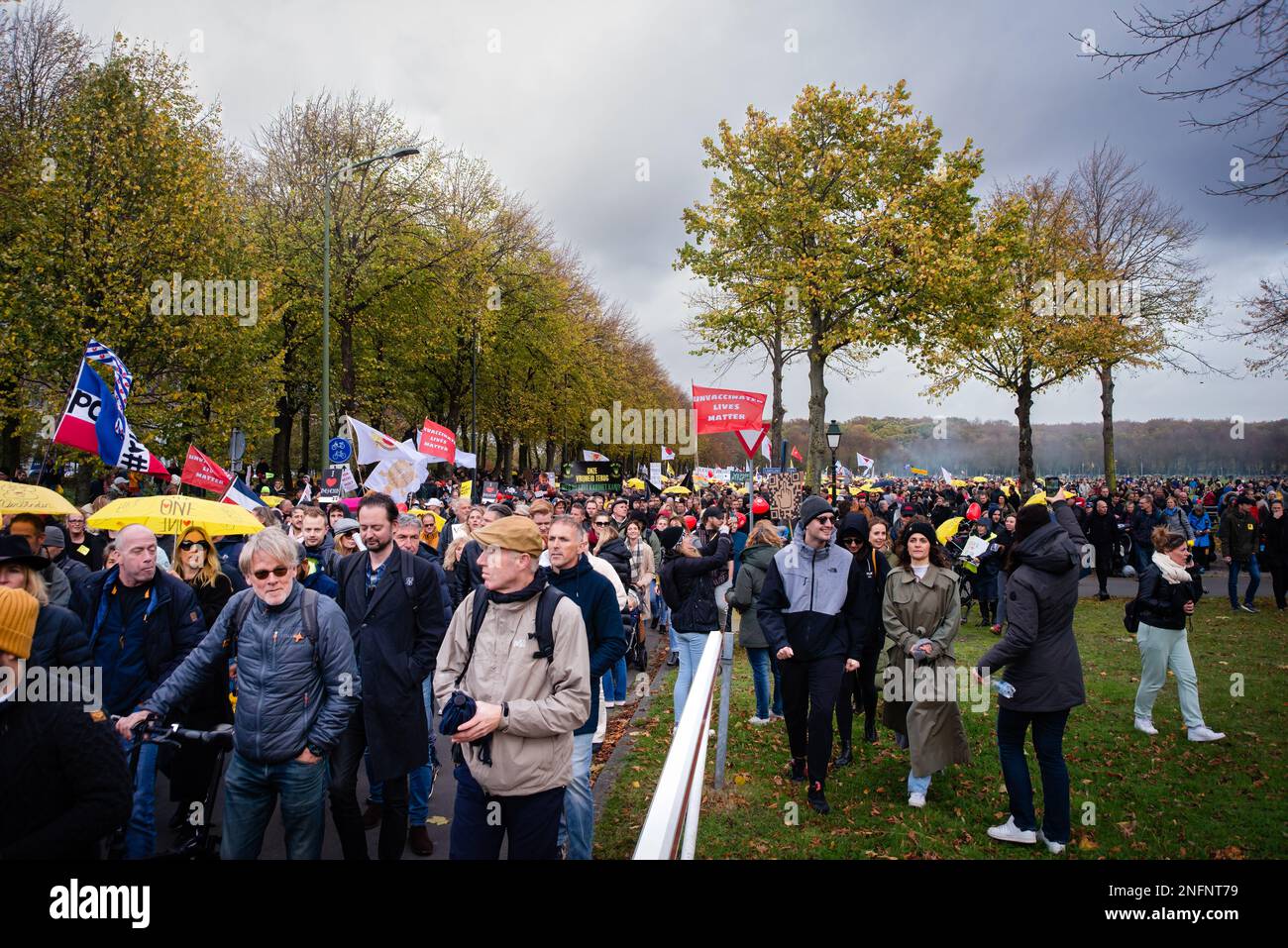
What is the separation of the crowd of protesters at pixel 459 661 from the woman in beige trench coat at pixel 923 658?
0.05 feet

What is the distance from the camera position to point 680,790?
233 centimetres

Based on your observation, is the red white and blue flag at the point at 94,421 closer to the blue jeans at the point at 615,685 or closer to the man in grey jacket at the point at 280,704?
the blue jeans at the point at 615,685

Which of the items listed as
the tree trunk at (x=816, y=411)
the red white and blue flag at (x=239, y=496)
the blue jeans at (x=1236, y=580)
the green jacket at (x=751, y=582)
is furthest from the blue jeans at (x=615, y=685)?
the tree trunk at (x=816, y=411)

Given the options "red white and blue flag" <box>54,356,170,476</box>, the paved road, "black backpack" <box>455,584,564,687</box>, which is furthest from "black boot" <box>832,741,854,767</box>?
"red white and blue flag" <box>54,356,170,476</box>

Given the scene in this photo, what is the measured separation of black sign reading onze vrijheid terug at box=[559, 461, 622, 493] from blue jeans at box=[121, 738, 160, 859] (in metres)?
25.6

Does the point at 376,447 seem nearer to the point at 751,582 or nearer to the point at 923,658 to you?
the point at 751,582

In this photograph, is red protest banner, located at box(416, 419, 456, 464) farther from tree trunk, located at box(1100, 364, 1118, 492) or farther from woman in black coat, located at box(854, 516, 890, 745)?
tree trunk, located at box(1100, 364, 1118, 492)

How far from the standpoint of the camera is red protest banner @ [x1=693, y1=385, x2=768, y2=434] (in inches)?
455

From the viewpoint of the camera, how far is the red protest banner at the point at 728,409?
37.9ft

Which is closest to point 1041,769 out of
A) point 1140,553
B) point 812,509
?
point 812,509

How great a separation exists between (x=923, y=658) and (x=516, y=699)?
3.49 m
